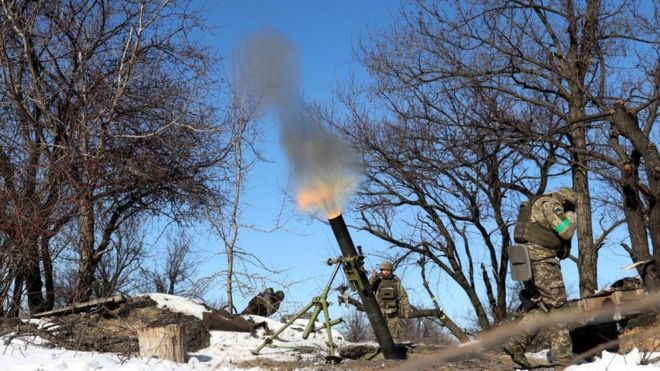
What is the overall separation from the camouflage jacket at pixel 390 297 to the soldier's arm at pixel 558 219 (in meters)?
5.47

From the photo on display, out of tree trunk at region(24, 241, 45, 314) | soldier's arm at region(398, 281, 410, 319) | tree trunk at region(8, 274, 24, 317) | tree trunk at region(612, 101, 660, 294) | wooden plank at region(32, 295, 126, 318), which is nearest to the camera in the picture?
tree trunk at region(612, 101, 660, 294)

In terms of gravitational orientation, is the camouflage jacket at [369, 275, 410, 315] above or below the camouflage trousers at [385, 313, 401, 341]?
above

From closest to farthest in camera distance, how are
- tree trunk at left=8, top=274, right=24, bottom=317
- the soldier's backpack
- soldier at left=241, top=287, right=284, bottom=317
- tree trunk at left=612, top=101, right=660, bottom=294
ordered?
the soldier's backpack < tree trunk at left=612, top=101, right=660, bottom=294 < tree trunk at left=8, top=274, right=24, bottom=317 < soldier at left=241, top=287, right=284, bottom=317

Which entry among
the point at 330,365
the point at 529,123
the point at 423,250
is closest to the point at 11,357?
the point at 330,365

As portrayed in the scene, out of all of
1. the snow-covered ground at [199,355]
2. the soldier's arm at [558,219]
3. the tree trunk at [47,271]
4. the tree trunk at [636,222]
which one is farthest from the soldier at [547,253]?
the tree trunk at [47,271]

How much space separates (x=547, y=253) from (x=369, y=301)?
2281mm

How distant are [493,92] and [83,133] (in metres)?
8.67

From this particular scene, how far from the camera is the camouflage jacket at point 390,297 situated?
13.3m

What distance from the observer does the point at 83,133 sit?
12.8 meters

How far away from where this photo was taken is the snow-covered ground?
684 cm

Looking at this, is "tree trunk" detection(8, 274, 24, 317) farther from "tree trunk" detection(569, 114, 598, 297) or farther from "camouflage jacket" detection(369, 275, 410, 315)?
"tree trunk" detection(569, 114, 598, 297)

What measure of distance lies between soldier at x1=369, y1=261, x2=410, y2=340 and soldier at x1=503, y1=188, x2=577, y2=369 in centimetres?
512

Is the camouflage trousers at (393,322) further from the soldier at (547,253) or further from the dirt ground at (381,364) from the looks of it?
the soldier at (547,253)

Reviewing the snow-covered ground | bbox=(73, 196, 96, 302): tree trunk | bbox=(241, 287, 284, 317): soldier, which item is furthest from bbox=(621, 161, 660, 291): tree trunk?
bbox=(73, 196, 96, 302): tree trunk
